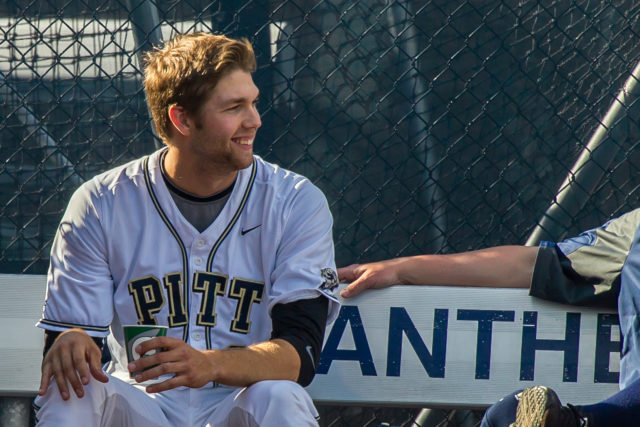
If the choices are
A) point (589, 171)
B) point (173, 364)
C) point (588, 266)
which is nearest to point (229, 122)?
point (173, 364)

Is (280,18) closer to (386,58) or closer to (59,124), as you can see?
(386,58)

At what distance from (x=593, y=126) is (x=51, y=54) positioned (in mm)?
2124

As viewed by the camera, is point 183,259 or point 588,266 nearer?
point 183,259

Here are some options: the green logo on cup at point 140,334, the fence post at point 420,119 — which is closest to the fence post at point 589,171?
the fence post at point 420,119

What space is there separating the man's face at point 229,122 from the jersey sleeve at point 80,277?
1.13 feet

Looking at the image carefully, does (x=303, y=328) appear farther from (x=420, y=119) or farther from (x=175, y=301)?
(x=420, y=119)

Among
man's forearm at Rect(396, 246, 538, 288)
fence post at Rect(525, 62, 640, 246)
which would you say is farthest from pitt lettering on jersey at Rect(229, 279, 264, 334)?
fence post at Rect(525, 62, 640, 246)

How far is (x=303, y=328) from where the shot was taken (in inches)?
89.7

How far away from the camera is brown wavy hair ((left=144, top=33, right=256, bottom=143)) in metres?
2.33

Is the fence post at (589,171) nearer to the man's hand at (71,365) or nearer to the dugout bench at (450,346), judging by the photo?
the dugout bench at (450,346)

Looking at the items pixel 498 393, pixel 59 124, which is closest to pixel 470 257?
pixel 498 393

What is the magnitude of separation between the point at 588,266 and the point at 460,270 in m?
0.41

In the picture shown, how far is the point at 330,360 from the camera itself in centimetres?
300

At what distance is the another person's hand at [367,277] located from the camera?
2.97 m
